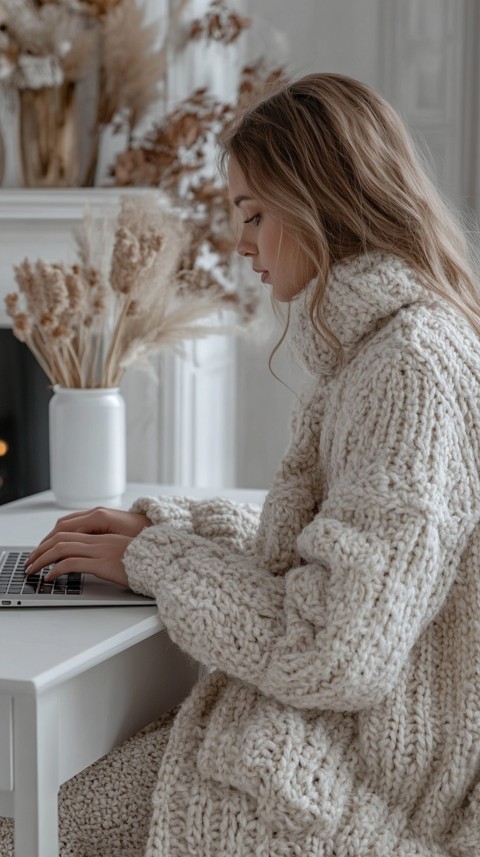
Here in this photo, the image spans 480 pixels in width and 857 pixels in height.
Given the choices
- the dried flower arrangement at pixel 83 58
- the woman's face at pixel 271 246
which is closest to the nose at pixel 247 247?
the woman's face at pixel 271 246

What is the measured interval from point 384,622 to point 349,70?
75.2 inches

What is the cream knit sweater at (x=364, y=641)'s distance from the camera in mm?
1011

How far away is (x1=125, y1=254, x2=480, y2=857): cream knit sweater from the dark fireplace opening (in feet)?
4.72

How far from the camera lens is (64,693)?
1.04m

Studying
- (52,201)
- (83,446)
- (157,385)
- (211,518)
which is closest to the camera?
(211,518)

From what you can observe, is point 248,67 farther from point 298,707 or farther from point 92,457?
point 298,707

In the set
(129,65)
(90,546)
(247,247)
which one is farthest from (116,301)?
(129,65)

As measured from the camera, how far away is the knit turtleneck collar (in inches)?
44.5

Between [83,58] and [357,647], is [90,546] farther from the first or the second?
[83,58]

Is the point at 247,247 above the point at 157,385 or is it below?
above

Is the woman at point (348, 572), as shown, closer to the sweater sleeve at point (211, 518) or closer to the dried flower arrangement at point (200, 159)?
the sweater sleeve at point (211, 518)

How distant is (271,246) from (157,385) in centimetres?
125

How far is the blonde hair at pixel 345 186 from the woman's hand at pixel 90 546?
1.12 feet

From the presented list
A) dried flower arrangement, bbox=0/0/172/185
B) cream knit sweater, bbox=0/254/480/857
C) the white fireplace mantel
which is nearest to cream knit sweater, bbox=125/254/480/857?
cream knit sweater, bbox=0/254/480/857
